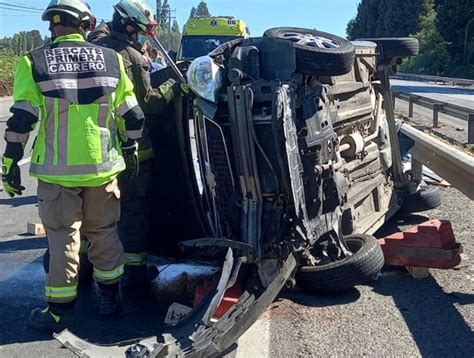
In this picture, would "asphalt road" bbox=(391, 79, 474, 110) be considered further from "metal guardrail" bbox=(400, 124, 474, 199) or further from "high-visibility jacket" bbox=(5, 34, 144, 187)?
"high-visibility jacket" bbox=(5, 34, 144, 187)

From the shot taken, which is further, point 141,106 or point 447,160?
point 447,160

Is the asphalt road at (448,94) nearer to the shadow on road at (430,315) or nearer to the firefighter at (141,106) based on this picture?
the shadow on road at (430,315)

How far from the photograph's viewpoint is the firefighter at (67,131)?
392cm

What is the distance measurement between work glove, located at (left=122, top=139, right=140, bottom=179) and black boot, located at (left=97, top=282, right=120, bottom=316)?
2.28 feet

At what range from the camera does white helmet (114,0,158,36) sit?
4602mm

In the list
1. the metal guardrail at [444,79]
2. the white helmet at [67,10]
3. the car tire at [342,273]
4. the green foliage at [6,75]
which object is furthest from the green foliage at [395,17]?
the white helmet at [67,10]

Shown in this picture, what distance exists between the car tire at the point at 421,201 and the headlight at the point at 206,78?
276 centimetres

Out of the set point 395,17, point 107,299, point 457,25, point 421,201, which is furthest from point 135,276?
point 395,17

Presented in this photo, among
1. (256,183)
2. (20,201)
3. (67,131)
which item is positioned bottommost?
(20,201)

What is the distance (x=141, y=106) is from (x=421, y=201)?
280 cm

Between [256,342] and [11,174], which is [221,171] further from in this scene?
[11,174]

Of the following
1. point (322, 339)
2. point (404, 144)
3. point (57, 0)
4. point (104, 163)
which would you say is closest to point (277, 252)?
point (322, 339)

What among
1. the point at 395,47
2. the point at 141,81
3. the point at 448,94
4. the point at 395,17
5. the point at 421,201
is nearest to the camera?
the point at 141,81

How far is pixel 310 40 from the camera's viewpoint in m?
4.67
